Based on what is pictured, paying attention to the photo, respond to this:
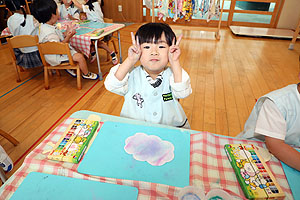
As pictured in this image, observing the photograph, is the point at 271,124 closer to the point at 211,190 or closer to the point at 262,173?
the point at 262,173

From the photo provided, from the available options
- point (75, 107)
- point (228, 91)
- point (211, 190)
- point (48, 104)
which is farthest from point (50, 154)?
point (228, 91)

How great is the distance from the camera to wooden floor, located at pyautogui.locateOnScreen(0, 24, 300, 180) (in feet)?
6.17

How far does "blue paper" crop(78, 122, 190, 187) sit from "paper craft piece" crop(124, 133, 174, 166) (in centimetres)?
2

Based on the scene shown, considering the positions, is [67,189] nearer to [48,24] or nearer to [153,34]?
[153,34]

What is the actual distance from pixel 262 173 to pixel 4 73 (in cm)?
348

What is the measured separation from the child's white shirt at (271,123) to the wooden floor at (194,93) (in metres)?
1.06

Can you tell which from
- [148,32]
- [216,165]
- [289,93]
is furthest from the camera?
[148,32]

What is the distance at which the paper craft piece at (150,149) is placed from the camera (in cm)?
70

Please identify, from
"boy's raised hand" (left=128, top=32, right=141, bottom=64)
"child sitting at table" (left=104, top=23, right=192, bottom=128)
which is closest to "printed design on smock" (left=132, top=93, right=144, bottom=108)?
"child sitting at table" (left=104, top=23, right=192, bottom=128)

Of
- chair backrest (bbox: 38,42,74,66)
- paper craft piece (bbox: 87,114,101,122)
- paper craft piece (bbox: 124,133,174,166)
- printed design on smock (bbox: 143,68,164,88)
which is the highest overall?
printed design on smock (bbox: 143,68,164,88)

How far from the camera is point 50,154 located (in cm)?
70

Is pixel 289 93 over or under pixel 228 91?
over

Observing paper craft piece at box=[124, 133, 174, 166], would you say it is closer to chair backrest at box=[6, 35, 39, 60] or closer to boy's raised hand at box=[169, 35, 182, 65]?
boy's raised hand at box=[169, 35, 182, 65]

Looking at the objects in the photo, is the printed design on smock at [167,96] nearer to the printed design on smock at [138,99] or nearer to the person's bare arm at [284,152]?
the printed design on smock at [138,99]
